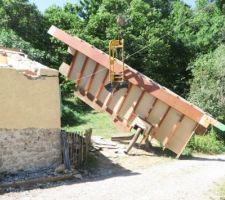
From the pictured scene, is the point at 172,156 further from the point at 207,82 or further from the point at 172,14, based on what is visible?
the point at 172,14

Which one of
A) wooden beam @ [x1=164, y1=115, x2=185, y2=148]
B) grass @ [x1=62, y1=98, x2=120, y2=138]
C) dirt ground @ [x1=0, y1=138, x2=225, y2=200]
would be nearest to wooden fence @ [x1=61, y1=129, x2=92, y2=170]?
dirt ground @ [x1=0, y1=138, x2=225, y2=200]

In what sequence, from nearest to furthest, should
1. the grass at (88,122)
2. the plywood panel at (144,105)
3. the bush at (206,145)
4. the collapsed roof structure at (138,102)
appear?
the collapsed roof structure at (138,102)
the plywood panel at (144,105)
the bush at (206,145)
the grass at (88,122)

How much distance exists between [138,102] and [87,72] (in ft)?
7.64

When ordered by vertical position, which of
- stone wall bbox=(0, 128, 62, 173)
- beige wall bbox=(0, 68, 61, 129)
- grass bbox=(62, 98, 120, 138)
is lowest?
grass bbox=(62, 98, 120, 138)

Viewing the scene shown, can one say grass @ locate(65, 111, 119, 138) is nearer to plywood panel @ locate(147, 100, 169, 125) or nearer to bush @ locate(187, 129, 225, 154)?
plywood panel @ locate(147, 100, 169, 125)

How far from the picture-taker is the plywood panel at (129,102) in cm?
1571

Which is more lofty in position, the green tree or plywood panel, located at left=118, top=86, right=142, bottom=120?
the green tree

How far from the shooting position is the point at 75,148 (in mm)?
13617

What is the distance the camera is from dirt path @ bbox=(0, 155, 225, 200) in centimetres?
1054

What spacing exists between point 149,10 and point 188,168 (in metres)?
19.3

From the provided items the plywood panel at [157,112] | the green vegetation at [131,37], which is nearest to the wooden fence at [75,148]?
the plywood panel at [157,112]

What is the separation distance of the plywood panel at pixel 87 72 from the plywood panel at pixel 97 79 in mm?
262

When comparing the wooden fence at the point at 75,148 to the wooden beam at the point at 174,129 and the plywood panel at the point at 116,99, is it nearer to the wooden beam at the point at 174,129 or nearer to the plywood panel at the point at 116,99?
the plywood panel at the point at 116,99

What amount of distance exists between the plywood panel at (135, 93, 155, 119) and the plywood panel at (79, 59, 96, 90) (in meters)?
2.22
